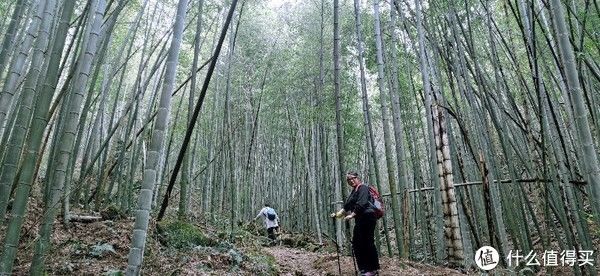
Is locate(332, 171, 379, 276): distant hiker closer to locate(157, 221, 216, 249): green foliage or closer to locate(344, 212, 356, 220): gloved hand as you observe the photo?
locate(344, 212, 356, 220): gloved hand

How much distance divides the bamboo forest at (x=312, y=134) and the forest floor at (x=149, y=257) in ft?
0.06

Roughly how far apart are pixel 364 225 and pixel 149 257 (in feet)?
5.76

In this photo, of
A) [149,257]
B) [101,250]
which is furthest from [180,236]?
[101,250]

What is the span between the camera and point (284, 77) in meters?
8.57

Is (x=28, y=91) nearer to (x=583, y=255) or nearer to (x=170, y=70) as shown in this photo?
(x=170, y=70)

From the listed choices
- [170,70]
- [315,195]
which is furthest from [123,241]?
[315,195]

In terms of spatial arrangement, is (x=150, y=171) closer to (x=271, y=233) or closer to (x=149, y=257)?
(x=149, y=257)

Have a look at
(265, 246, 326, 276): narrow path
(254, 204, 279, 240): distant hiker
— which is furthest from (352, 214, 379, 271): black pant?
(254, 204, 279, 240): distant hiker

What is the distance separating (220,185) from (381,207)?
443 centimetres

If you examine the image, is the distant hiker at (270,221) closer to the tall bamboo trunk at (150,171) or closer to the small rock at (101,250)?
the small rock at (101,250)

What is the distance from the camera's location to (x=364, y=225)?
357cm

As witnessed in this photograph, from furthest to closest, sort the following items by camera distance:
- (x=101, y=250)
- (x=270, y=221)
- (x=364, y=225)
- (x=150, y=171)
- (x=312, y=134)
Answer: (x=312, y=134), (x=270, y=221), (x=364, y=225), (x=101, y=250), (x=150, y=171)

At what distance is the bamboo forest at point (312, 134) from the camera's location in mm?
2184

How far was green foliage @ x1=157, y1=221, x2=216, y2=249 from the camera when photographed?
157 inches
